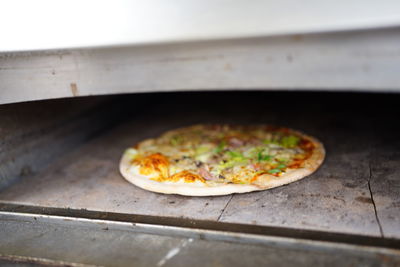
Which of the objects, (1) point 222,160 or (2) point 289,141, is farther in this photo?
(2) point 289,141

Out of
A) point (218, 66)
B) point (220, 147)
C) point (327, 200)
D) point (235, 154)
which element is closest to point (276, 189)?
point (327, 200)

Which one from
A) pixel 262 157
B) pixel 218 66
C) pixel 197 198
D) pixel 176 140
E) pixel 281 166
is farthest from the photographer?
pixel 176 140

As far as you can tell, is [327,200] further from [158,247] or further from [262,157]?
[158,247]

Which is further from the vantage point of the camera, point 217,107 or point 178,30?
point 217,107

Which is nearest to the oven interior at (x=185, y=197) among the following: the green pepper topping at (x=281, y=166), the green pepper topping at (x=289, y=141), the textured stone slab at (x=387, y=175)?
the textured stone slab at (x=387, y=175)

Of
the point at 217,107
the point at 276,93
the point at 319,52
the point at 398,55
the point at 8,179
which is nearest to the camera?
the point at 398,55

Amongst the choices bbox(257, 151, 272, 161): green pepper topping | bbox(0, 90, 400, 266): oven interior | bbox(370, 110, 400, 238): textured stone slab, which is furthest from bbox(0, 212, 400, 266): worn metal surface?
bbox(257, 151, 272, 161): green pepper topping

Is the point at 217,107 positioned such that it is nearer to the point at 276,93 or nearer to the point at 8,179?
the point at 276,93

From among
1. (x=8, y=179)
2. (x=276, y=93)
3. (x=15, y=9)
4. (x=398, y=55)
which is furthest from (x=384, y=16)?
(x=276, y=93)
